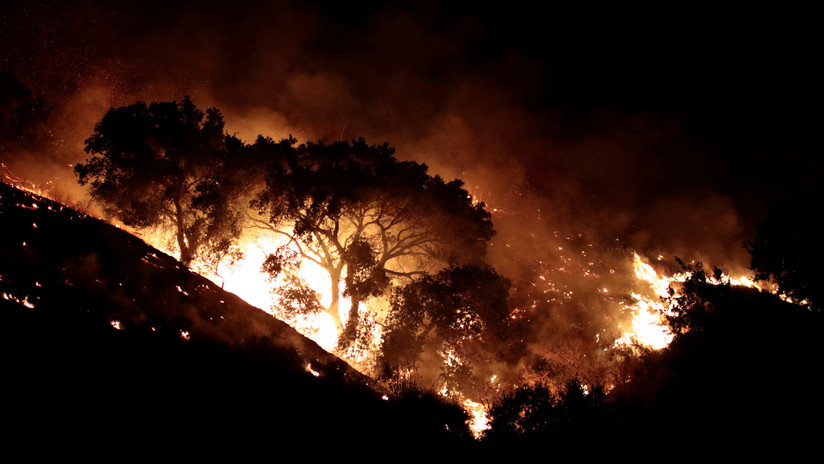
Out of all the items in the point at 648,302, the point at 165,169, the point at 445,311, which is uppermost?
the point at 648,302

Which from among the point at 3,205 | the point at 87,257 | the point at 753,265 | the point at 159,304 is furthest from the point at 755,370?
the point at 3,205

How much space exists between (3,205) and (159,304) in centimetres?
356

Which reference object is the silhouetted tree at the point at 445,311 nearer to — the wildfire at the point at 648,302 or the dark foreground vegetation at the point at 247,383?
the dark foreground vegetation at the point at 247,383

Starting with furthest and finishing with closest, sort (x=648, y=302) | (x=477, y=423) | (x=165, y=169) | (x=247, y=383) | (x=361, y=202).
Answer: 1. (x=648, y=302)
2. (x=361, y=202)
3. (x=165, y=169)
4. (x=477, y=423)
5. (x=247, y=383)

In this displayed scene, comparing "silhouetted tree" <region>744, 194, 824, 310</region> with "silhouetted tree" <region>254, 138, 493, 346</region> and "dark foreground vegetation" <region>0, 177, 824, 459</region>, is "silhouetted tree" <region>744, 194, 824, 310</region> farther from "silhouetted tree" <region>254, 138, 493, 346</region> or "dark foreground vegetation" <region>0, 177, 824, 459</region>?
"silhouetted tree" <region>254, 138, 493, 346</region>

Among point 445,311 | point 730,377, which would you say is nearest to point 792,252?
point 730,377

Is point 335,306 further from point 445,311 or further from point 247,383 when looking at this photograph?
point 247,383

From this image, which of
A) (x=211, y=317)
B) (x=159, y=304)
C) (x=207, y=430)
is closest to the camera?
(x=207, y=430)

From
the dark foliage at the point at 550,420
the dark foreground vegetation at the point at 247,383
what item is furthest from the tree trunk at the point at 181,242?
the dark foliage at the point at 550,420

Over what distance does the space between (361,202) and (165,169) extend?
666cm

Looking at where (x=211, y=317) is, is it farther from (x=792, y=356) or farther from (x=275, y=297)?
(x=792, y=356)

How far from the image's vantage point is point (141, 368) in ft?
17.2

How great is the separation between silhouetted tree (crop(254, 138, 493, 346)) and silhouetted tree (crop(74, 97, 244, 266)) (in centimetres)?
163

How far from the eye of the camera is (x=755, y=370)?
9.61 m
